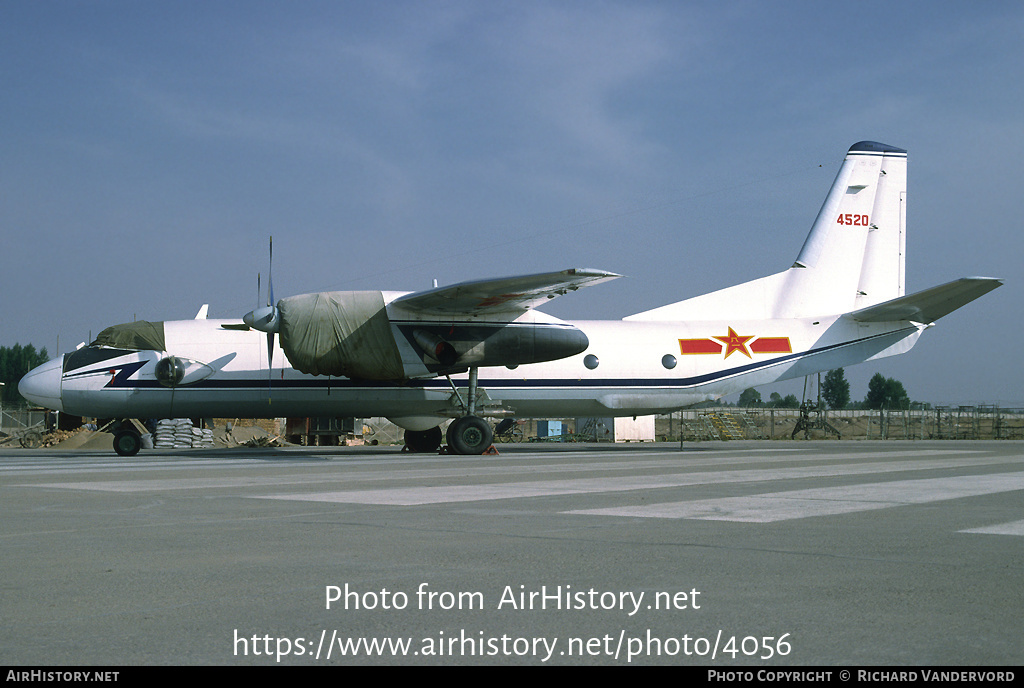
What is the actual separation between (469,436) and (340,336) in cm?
411

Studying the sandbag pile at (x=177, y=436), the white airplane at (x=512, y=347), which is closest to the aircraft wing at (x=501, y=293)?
the white airplane at (x=512, y=347)

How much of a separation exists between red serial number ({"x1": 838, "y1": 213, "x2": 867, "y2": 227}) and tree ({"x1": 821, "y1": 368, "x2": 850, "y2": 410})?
143 metres

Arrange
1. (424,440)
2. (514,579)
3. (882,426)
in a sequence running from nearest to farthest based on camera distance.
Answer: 1. (514,579)
2. (424,440)
3. (882,426)

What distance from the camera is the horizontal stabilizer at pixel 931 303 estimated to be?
855 inches

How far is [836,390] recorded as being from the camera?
164875mm

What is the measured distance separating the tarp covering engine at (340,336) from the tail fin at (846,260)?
360 inches

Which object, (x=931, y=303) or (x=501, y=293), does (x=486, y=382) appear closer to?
(x=501, y=293)

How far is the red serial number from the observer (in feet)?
89.1

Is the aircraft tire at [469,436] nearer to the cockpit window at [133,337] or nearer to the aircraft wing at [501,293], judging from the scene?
the aircraft wing at [501,293]

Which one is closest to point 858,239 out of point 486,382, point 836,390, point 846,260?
point 846,260

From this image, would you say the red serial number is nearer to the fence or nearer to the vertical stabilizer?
the vertical stabilizer

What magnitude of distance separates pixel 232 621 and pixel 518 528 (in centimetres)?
325
